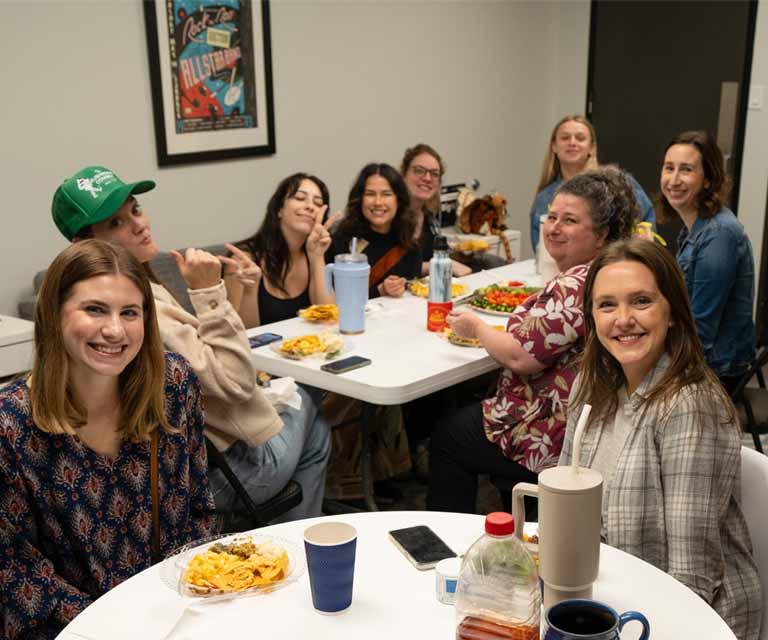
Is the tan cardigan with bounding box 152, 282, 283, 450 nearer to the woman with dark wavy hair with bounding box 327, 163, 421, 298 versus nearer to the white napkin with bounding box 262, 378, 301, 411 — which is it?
the white napkin with bounding box 262, 378, 301, 411

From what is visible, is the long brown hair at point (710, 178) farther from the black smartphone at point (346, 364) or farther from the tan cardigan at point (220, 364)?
the tan cardigan at point (220, 364)

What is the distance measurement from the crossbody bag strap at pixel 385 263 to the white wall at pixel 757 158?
286 centimetres

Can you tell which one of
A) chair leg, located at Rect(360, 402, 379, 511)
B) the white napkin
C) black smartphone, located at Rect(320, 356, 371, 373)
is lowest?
chair leg, located at Rect(360, 402, 379, 511)

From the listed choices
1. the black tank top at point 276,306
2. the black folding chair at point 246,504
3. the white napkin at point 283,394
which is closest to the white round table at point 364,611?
the black folding chair at point 246,504

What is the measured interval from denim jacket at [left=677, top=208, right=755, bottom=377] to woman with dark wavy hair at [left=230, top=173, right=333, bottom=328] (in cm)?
135

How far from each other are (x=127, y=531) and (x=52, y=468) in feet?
0.68

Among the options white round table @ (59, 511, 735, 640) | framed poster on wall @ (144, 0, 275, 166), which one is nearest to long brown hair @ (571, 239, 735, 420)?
white round table @ (59, 511, 735, 640)

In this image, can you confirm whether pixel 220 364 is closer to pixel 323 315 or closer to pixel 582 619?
pixel 323 315

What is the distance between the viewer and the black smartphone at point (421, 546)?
1.52 metres

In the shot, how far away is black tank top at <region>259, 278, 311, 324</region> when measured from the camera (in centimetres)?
346

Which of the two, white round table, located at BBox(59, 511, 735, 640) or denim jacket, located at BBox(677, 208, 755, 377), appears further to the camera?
denim jacket, located at BBox(677, 208, 755, 377)

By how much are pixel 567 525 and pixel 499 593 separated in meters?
0.14

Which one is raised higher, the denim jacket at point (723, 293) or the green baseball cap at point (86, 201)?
the green baseball cap at point (86, 201)

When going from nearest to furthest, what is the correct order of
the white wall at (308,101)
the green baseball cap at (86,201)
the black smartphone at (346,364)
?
the green baseball cap at (86,201) < the black smartphone at (346,364) < the white wall at (308,101)
